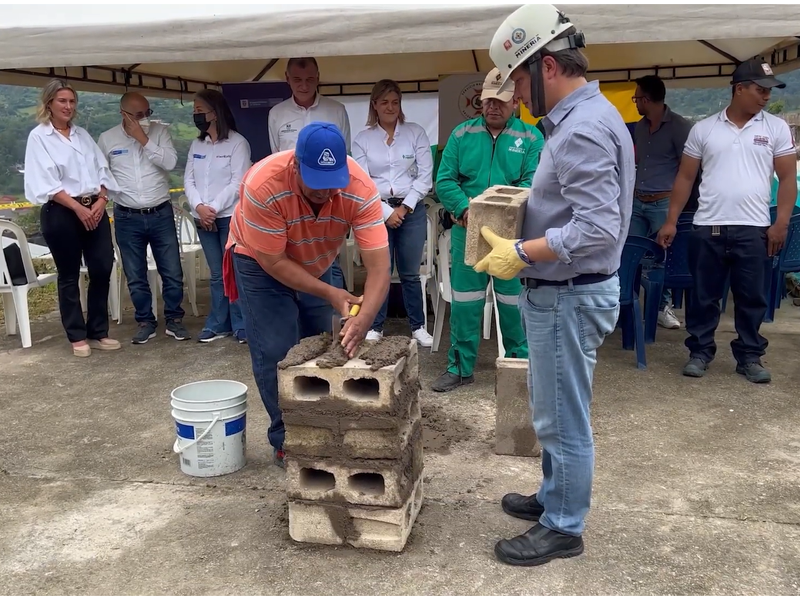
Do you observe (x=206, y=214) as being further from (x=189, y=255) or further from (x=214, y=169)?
(x=189, y=255)

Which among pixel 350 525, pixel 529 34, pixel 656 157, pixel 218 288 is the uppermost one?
pixel 529 34

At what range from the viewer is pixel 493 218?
2645mm

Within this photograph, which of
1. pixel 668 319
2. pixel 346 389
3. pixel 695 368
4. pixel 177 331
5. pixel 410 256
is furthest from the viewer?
pixel 668 319

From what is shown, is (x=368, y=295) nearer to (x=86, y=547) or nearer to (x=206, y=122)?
(x=86, y=547)

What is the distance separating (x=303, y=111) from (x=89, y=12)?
1637 mm

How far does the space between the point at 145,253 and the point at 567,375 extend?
4363mm

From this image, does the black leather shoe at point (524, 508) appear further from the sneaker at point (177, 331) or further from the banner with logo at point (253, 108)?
the banner with logo at point (253, 108)

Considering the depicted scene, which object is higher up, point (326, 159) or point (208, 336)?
point (326, 159)

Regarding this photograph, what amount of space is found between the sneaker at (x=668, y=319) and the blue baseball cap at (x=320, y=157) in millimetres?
4346

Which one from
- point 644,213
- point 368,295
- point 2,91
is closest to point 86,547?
point 368,295

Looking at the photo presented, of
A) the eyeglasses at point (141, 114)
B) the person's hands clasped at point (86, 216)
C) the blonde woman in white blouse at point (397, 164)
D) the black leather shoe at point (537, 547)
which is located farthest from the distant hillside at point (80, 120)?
the black leather shoe at point (537, 547)

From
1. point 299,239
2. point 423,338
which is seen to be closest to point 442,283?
point 423,338

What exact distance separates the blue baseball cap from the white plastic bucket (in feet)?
4.50

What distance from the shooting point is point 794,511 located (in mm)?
3145
